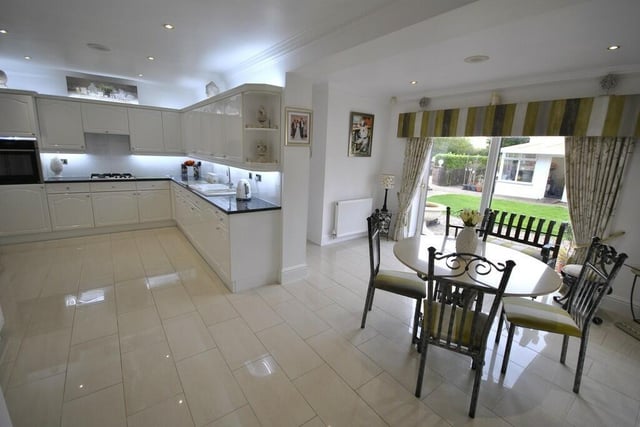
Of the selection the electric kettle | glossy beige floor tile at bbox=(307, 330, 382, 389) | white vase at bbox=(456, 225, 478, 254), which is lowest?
glossy beige floor tile at bbox=(307, 330, 382, 389)

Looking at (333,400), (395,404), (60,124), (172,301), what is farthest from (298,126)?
(60,124)

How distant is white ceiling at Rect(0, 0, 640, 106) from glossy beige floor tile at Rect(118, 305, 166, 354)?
2.61 m

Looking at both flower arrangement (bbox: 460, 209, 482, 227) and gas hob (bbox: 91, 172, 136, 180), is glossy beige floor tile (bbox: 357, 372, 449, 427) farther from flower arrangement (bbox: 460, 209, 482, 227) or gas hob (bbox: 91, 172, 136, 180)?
gas hob (bbox: 91, 172, 136, 180)

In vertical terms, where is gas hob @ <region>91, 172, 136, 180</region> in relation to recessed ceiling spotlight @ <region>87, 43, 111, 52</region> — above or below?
below

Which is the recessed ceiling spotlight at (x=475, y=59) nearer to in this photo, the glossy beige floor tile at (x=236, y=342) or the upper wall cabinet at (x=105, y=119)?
the glossy beige floor tile at (x=236, y=342)

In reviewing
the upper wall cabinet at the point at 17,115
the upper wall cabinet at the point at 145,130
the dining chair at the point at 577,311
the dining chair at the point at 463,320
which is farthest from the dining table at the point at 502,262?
the upper wall cabinet at the point at 17,115

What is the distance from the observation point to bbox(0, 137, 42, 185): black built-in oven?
Answer: 13.2ft

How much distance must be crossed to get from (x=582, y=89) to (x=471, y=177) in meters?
1.65

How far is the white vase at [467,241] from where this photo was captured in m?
2.38

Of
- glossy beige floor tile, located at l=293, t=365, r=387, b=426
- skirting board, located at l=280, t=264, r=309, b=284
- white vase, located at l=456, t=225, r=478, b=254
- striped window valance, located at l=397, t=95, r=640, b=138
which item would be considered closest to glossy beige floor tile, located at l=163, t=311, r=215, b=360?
glossy beige floor tile, located at l=293, t=365, r=387, b=426

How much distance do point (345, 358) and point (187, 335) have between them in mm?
1341

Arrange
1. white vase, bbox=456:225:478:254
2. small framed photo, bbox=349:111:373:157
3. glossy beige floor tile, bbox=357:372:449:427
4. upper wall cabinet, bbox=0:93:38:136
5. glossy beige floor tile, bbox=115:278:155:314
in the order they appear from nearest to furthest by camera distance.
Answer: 1. glossy beige floor tile, bbox=357:372:449:427
2. white vase, bbox=456:225:478:254
3. glossy beige floor tile, bbox=115:278:155:314
4. upper wall cabinet, bbox=0:93:38:136
5. small framed photo, bbox=349:111:373:157

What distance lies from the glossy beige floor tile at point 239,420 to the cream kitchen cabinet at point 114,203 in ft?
14.6

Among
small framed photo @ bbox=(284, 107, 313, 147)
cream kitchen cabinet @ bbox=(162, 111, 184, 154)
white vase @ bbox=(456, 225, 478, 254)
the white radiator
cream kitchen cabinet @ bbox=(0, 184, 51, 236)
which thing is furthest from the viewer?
cream kitchen cabinet @ bbox=(162, 111, 184, 154)
